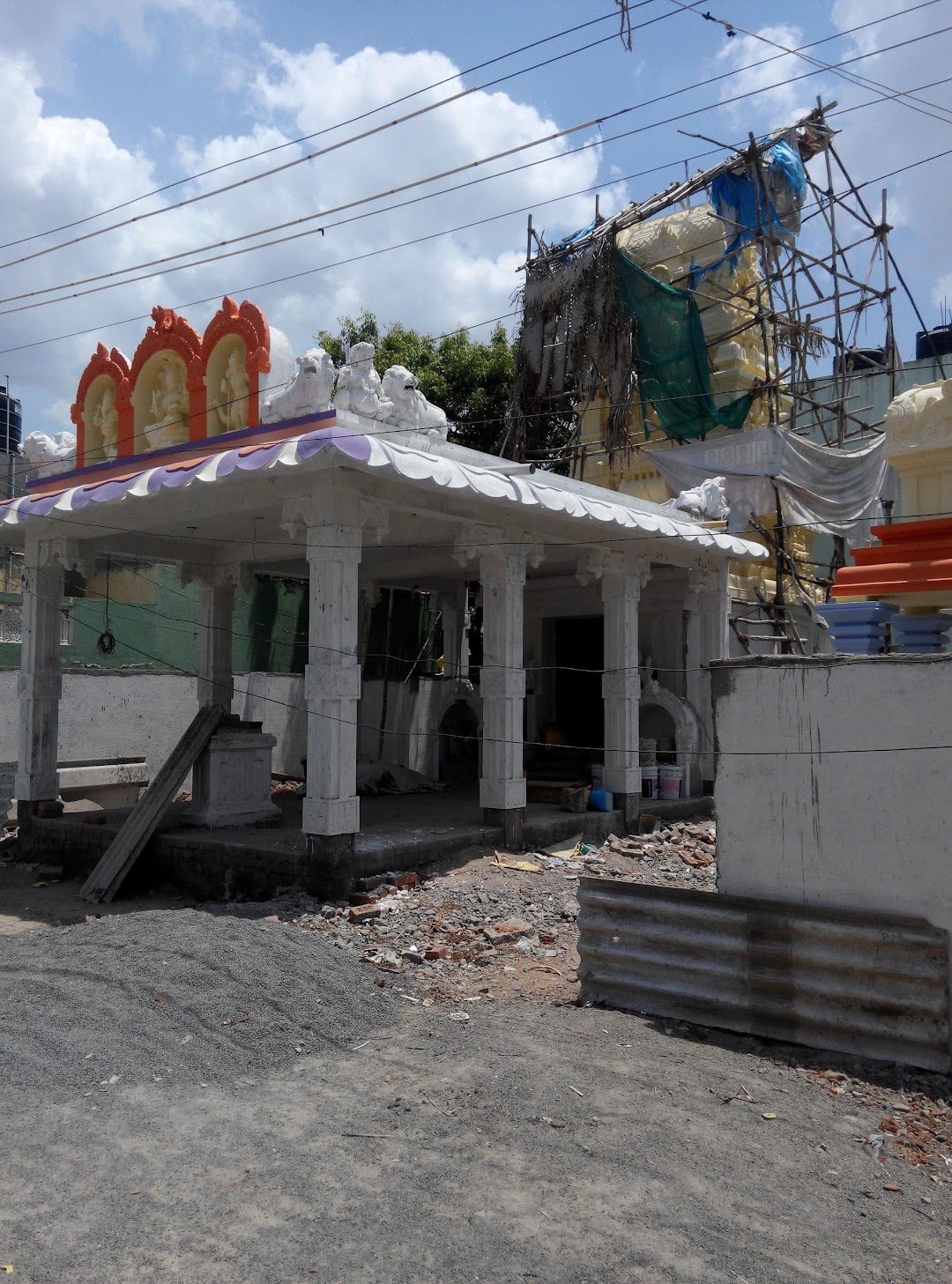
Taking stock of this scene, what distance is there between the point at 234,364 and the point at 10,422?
63.1 ft

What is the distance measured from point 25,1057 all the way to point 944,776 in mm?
4748

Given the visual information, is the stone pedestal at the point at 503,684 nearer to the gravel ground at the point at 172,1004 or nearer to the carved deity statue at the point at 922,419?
the gravel ground at the point at 172,1004

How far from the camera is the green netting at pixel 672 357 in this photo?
15.6m

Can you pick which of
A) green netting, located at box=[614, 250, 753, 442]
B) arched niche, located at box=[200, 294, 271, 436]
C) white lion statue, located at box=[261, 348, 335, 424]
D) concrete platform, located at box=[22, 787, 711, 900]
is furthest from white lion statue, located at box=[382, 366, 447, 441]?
green netting, located at box=[614, 250, 753, 442]

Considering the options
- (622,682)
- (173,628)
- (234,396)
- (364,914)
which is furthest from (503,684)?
(173,628)

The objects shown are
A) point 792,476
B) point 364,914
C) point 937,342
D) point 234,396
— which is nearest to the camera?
point 364,914

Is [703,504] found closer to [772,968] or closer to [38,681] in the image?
[38,681]

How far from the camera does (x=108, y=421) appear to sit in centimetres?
1037

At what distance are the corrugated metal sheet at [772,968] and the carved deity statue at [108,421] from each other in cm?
730

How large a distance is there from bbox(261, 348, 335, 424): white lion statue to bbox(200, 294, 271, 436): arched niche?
0.59m

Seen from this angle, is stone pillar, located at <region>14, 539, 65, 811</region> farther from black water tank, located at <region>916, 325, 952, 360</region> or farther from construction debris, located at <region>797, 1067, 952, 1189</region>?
black water tank, located at <region>916, 325, 952, 360</region>

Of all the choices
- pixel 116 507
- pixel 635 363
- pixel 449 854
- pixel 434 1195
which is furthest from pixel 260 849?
pixel 635 363

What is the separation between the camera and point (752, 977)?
16.5 feet

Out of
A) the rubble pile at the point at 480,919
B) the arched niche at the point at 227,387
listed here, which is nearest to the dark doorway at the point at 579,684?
the rubble pile at the point at 480,919
